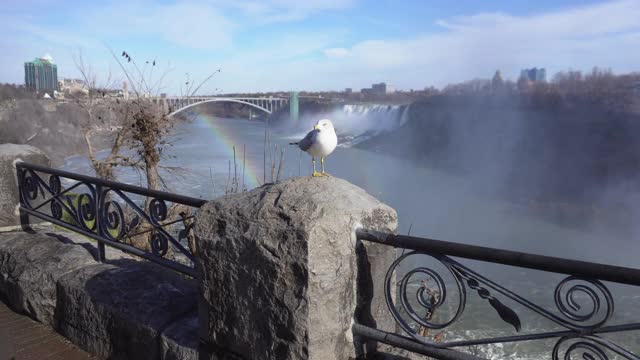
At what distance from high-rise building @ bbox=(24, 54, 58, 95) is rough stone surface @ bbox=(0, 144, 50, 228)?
6.87 m

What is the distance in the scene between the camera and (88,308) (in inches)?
111

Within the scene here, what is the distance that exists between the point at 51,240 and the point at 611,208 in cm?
4761

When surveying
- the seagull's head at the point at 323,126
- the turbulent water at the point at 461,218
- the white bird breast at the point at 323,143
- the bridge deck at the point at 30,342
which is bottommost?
the turbulent water at the point at 461,218

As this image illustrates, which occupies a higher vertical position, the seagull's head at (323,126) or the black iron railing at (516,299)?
the seagull's head at (323,126)

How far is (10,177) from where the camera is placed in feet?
14.1

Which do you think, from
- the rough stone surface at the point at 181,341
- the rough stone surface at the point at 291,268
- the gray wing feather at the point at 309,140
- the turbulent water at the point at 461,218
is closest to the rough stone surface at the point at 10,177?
the rough stone surface at the point at 181,341

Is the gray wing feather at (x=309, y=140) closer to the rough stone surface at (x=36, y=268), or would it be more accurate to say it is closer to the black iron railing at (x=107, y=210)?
the black iron railing at (x=107, y=210)

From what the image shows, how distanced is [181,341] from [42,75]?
11603 millimetres

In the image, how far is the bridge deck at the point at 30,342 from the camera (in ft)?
9.50

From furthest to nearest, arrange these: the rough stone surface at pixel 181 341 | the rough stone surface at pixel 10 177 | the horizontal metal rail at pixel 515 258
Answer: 1. the rough stone surface at pixel 10 177
2. the rough stone surface at pixel 181 341
3. the horizontal metal rail at pixel 515 258

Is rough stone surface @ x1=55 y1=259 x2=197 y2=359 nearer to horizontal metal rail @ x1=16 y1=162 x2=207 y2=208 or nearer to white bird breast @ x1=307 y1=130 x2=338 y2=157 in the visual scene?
horizontal metal rail @ x1=16 y1=162 x2=207 y2=208

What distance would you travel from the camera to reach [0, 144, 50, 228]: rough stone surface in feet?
13.9

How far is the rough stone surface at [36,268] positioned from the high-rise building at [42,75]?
776 cm

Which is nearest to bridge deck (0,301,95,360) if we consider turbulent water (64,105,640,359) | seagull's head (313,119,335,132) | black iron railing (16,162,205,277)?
black iron railing (16,162,205,277)
